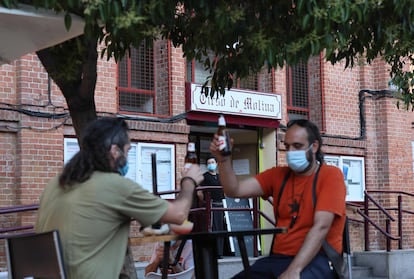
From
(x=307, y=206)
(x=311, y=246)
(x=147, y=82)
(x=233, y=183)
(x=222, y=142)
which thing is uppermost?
(x=147, y=82)

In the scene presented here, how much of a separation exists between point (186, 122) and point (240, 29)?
23.6 ft

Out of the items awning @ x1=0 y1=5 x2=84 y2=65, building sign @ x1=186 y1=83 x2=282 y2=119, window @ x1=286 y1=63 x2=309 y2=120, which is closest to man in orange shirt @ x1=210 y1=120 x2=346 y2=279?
awning @ x1=0 y1=5 x2=84 y2=65

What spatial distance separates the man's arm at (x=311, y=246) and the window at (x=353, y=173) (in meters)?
10.8

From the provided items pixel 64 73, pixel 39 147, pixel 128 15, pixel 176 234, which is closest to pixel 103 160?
pixel 176 234

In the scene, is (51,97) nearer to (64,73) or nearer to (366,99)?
(64,73)

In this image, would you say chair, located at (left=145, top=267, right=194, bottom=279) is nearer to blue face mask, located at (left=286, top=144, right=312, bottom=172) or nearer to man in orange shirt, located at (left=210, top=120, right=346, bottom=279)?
man in orange shirt, located at (left=210, top=120, right=346, bottom=279)

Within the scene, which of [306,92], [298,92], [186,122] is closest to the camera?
[186,122]

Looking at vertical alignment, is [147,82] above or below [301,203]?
above

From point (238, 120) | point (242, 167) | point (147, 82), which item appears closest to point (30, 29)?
point (147, 82)

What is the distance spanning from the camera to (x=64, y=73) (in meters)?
6.71

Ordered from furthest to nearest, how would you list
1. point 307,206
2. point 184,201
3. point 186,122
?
point 186,122 < point 307,206 < point 184,201

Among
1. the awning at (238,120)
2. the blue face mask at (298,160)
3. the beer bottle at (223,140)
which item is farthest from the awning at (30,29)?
the awning at (238,120)

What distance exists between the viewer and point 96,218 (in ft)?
13.6

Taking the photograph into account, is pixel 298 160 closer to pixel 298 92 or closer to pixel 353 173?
pixel 298 92
